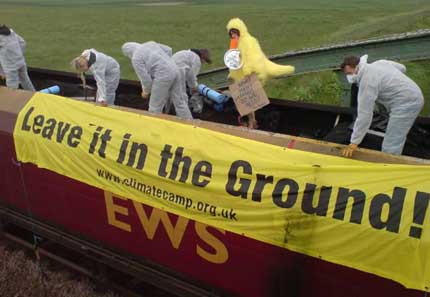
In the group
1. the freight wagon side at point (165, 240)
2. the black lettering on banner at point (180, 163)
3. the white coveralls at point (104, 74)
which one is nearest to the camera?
the freight wagon side at point (165, 240)

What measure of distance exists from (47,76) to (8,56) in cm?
127

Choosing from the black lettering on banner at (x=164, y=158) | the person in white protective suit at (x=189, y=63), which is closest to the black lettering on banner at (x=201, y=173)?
the black lettering on banner at (x=164, y=158)

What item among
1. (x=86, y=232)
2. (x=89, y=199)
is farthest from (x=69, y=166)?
(x=86, y=232)

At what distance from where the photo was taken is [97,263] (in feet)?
19.3

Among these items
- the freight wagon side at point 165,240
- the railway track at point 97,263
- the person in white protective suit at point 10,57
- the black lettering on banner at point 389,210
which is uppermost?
the black lettering on banner at point 389,210

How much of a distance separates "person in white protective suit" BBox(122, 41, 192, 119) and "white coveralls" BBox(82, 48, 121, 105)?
0.52m

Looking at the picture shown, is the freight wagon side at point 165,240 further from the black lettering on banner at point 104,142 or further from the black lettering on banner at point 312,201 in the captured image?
the black lettering on banner at point 312,201

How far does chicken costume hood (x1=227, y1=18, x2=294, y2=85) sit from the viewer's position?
7.22 meters

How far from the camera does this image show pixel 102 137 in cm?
516

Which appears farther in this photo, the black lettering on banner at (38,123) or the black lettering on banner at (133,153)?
the black lettering on banner at (38,123)

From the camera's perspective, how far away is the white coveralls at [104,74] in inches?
282

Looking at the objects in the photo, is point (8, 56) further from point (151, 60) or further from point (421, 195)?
point (421, 195)

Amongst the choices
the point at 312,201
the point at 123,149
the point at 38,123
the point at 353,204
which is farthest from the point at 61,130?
the point at 353,204

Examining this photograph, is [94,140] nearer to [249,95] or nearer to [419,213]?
[249,95]
